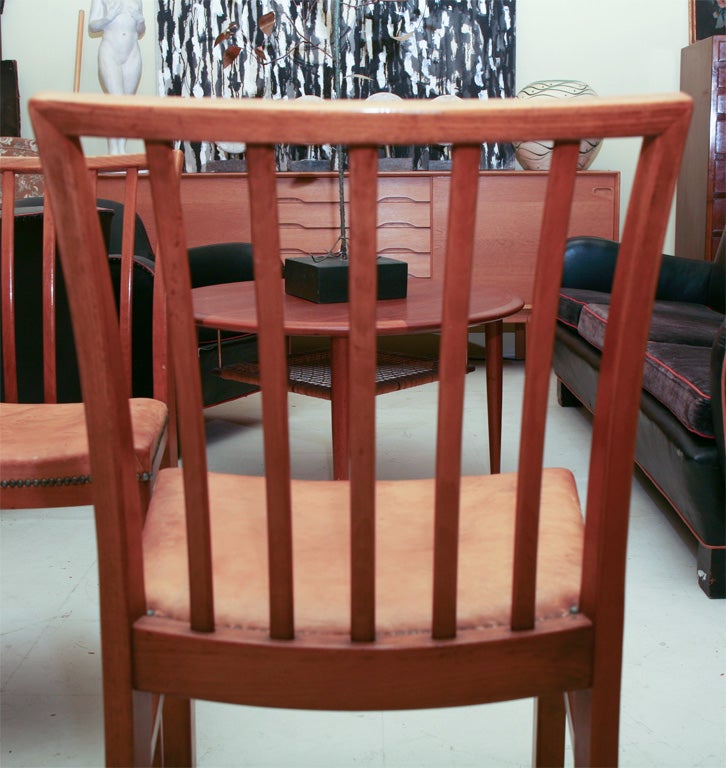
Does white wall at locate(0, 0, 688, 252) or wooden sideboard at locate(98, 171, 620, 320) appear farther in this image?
white wall at locate(0, 0, 688, 252)

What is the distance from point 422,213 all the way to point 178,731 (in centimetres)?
313

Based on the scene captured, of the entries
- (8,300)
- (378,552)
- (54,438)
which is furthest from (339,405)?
(378,552)

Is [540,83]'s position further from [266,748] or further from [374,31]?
[266,748]

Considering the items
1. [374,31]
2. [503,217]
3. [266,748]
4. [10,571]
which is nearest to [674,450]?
[266,748]

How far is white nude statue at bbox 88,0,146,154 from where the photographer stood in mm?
4215

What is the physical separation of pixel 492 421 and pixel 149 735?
1658 millimetres

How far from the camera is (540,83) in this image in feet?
13.7

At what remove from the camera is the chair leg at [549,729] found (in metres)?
1.18

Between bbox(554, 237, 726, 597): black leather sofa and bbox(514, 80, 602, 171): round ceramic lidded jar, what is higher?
bbox(514, 80, 602, 171): round ceramic lidded jar

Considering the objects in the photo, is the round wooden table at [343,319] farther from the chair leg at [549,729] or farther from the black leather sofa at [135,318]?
the chair leg at [549,729]

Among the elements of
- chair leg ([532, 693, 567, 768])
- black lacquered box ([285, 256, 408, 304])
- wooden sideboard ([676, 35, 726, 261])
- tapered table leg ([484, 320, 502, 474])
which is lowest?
chair leg ([532, 693, 567, 768])

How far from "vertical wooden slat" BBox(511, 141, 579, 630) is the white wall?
4158 mm

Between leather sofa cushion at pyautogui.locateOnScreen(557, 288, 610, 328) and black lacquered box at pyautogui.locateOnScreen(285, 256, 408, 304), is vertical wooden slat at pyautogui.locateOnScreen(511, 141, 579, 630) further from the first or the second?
leather sofa cushion at pyautogui.locateOnScreen(557, 288, 610, 328)

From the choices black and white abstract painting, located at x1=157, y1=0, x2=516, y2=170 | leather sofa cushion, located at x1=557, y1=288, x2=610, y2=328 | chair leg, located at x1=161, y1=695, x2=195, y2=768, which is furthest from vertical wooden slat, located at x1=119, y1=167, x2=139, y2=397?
black and white abstract painting, located at x1=157, y1=0, x2=516, y2=170
